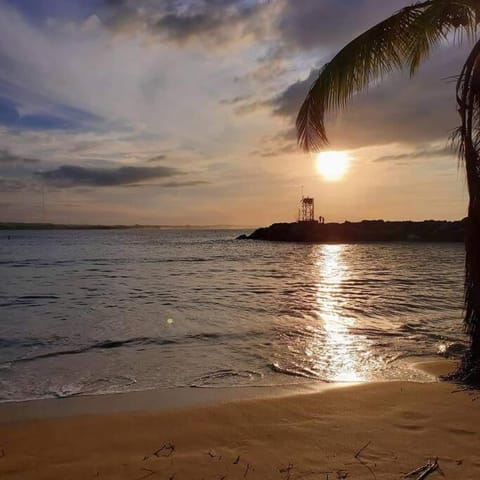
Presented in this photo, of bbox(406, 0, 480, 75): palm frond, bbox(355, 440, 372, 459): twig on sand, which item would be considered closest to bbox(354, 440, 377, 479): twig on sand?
bbox(355, 440, 372, 459): twig on sand

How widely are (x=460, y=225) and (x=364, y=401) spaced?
71.4 metres

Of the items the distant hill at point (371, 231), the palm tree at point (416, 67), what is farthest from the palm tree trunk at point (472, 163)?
the distant hill at point (371, 231)

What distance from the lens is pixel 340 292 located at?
19.2 m

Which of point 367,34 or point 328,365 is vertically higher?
point 367,34

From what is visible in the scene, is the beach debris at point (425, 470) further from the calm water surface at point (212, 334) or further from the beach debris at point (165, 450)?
the calm water surface at point (212, 334)

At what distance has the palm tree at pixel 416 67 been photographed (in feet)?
19.8

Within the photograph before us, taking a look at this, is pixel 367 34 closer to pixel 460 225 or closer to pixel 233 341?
pixel 233 341

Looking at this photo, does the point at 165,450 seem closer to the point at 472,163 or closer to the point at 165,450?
the point at 165,450

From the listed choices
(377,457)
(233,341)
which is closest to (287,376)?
(233,341)

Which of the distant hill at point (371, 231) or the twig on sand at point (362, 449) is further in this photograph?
the distant hill at point (371, 231)

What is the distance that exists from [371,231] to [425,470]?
7807cm

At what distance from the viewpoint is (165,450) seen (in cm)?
462

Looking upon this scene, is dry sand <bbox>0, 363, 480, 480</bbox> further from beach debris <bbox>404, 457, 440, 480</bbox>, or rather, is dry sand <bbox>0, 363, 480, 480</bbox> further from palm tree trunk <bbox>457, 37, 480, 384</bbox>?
palm tree trunk <bbox>457, 37, 480, 384</bbox>

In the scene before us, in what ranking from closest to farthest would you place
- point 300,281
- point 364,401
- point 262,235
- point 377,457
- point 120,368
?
1. point 377,457
2. point 364,401
3. point 120,368
4. point 300,281
5. point 262,235
